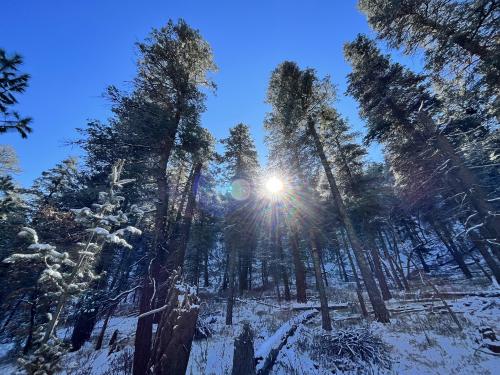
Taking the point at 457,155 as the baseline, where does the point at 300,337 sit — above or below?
below

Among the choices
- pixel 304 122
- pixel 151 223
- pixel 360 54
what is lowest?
pixel 151 223

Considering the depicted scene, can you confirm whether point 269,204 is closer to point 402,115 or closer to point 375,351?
point 402,115

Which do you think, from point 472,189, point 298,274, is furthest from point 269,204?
point 472,189

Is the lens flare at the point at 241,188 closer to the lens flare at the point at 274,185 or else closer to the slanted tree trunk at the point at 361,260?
the lens flare at the point at 274,185

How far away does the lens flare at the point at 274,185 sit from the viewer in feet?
53.5

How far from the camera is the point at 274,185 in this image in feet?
56.0

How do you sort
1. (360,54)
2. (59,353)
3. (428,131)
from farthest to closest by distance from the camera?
(360,54)
(428,131)
(59,353)

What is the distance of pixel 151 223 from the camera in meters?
10.2

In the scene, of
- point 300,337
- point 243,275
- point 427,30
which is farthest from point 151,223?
point 243,275

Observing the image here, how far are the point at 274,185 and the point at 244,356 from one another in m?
13.3

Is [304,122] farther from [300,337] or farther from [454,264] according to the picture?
Answer: [454,264]

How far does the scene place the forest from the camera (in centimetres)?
571

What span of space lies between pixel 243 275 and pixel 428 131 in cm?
2320

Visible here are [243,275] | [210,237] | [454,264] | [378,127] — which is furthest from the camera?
[454,264]
